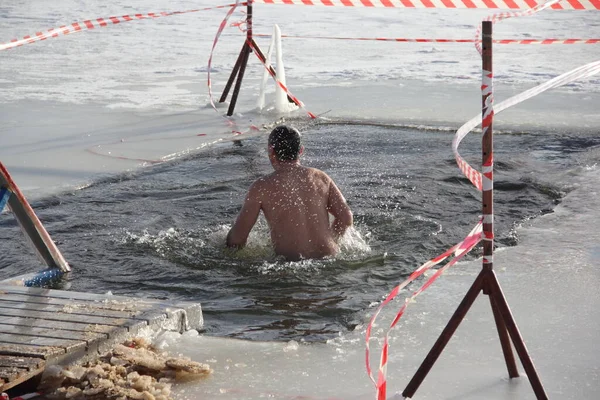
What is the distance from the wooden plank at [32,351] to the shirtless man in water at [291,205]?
199 cm

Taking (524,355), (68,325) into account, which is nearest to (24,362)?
(68,325)

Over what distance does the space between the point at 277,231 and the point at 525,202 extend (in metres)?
2.30

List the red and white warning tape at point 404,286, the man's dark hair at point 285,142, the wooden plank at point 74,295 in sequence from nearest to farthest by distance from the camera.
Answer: the red and white warning tape at point 404,286 → the wooden plank at point 74,295 → the man's dark hair at point 285,142

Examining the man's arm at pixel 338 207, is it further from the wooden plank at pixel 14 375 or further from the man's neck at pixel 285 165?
the wooden plank at pixel 14 375

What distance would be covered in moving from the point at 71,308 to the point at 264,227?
2.44 metres

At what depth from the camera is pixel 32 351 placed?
3.96 m

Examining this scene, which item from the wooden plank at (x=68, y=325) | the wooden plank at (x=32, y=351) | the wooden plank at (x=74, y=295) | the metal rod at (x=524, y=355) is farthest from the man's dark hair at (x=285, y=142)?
the metal rod at (x=524, y=355)

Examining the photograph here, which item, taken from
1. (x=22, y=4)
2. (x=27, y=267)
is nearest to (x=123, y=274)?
(x=27, y=267)

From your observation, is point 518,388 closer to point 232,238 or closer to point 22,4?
point 232,238

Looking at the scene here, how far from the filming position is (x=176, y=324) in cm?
454

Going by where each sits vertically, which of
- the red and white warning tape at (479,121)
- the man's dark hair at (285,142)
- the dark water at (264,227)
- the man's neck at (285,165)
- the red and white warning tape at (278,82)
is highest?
the red and white warning tape at (479,121)

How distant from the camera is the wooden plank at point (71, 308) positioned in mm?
4422

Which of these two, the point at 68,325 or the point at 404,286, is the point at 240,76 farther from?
the point at 404,286

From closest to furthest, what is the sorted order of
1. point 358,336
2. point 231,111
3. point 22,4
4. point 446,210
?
point 358,336, point 446,210, point 231,111, point 22,4
